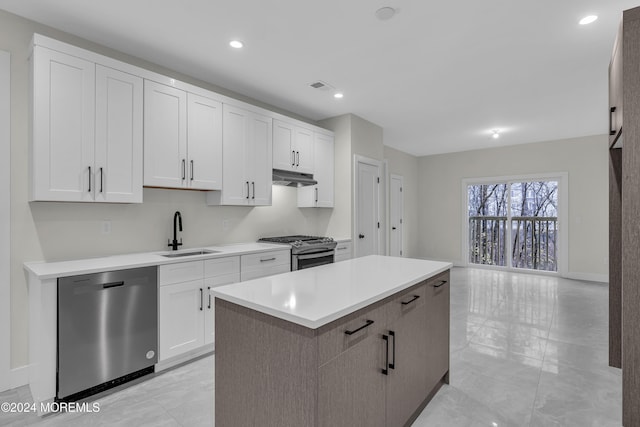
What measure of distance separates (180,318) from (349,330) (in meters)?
1.88

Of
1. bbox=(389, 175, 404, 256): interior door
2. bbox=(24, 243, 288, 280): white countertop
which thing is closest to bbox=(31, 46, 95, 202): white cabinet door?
bbox=(24, 243, 288, 280): white countertop

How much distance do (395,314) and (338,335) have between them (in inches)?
19.2

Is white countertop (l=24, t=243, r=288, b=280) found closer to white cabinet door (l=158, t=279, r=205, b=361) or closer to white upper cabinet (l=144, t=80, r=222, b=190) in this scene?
white cabinet door (l=158, t=279, r=205, b=361)

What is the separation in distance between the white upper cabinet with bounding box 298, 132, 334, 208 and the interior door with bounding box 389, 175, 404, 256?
2.64 metres

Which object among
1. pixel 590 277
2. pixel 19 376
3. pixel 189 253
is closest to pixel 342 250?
pixel 189 253

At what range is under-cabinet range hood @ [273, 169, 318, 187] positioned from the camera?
385cm

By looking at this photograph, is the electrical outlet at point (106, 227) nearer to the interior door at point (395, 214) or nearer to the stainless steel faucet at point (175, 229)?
the stainless steel faucet at point (175, 229)

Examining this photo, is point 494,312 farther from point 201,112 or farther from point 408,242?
point 201,112

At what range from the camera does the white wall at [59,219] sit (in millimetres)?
2303

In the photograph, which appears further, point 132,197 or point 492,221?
point 492,221

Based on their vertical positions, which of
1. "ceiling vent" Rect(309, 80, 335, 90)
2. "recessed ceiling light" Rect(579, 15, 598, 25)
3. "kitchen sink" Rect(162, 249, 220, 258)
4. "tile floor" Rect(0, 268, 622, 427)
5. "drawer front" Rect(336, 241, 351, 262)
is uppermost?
"recessed ceiling light" Rect(579, 15, 598, 25)

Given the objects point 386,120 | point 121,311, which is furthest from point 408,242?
point 121,311

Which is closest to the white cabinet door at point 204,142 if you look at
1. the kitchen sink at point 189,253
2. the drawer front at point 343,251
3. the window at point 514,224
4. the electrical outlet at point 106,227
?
the kitchen sink at point 189,253

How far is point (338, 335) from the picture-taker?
1248mm
